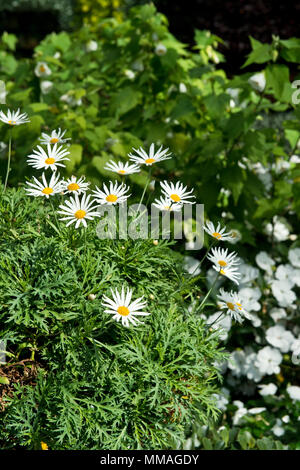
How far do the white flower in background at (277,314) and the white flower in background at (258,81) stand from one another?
1.15 meters

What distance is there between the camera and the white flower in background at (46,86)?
301 cm

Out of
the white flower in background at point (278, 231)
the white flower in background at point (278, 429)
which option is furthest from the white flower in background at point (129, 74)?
the white flower in background at point (278, 429)

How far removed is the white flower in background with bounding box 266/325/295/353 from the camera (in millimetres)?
2605

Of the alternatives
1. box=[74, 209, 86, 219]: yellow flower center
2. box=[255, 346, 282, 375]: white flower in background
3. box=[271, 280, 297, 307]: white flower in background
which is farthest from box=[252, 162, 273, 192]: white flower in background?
box=[74, 209, 86, 219]: yellow flower center

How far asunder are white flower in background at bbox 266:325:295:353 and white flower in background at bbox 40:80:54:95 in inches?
73.3

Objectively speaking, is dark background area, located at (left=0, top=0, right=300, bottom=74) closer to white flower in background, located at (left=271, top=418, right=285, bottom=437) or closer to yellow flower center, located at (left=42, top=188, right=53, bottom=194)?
white flower in background, located at (left=271, top=418, right=285, bottom=437)

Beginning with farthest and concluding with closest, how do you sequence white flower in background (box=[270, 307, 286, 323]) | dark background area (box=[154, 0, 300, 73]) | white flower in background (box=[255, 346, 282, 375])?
dark background area (box=[154, 0, 300, 73]) → white flower in background (box=[270, 307, 286, 323]) → white flower in background (box=[255, 346, 282, 375])

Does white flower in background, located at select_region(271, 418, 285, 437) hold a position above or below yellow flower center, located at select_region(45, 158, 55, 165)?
below

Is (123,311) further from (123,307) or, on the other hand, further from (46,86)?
(46,86)

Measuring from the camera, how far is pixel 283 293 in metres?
2.70

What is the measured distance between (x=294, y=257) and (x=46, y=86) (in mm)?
1736

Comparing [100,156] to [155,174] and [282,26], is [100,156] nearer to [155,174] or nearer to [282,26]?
[155,174]

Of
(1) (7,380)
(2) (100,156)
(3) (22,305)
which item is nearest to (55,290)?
(3) (22,305)

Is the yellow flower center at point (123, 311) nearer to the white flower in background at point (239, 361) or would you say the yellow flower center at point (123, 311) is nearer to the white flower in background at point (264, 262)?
the white flower in background at point (239, 361)
